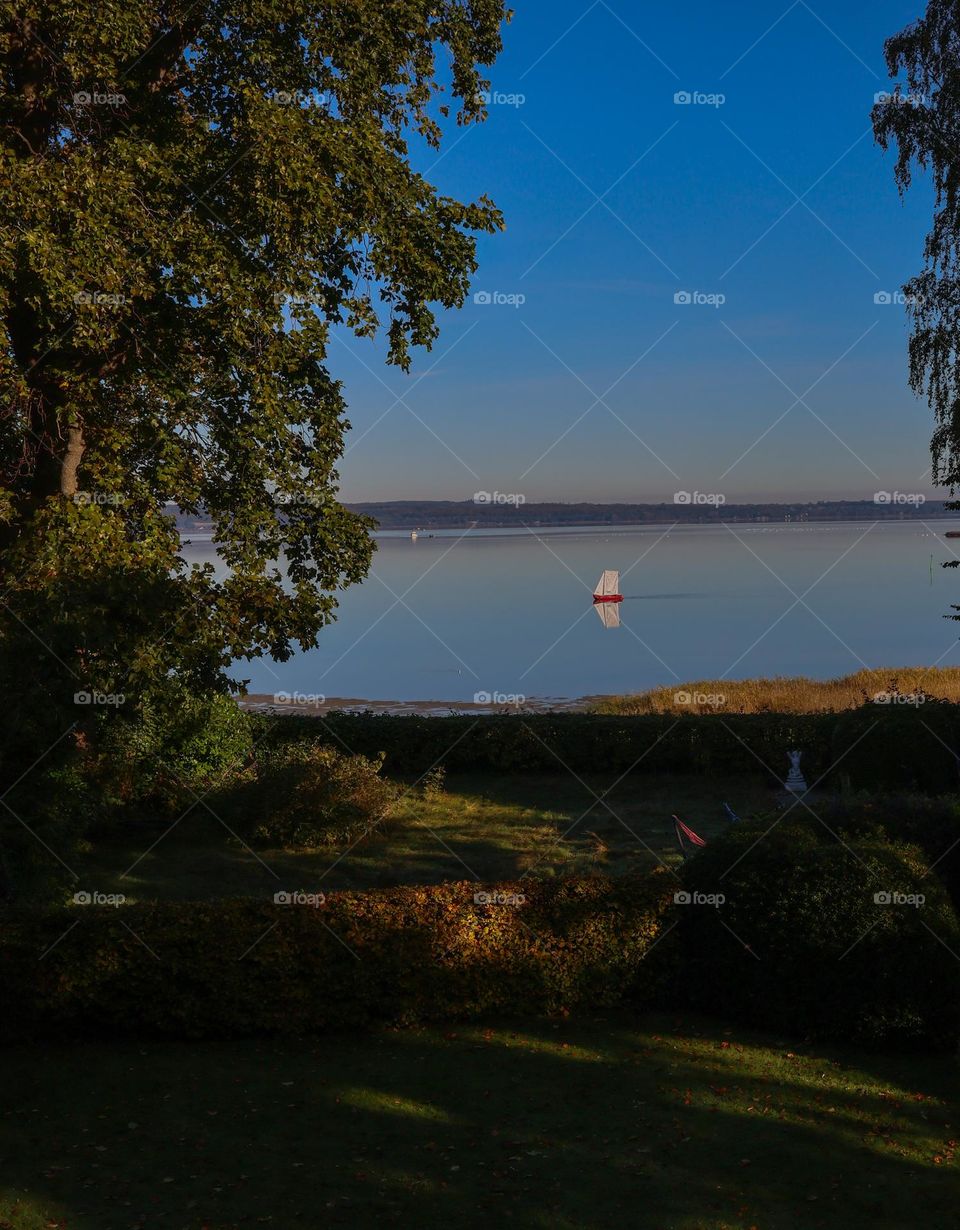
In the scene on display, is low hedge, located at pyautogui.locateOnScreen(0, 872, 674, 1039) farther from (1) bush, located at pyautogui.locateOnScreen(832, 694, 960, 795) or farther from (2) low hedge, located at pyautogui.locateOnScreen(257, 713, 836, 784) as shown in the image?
(2) low hedge, located at pyautogui.locateOnScreen(257, 713, 836, 784)

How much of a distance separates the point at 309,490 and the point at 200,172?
5.11 meters

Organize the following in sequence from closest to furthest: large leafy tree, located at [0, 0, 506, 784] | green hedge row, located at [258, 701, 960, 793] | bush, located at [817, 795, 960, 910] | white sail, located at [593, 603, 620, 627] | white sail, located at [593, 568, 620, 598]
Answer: bush, located at [817, 795, 960, 910], large leafy tree, located at [0, 0, 506, 784], green hedge row, located at [258, 701, 960, 793], white sail, located at [593, 568, 620, 598], white sail, located at [593, 603, 620, 627]

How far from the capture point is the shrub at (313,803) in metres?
17.8

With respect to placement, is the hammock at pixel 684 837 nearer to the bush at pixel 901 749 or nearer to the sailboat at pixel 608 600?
the bush at pixel 901 749

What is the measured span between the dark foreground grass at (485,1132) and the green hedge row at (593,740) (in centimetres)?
1161

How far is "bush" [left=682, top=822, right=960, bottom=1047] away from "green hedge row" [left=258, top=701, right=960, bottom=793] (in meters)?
10.4

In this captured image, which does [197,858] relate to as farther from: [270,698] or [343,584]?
[270,698]

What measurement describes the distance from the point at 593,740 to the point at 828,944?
41.5 ft

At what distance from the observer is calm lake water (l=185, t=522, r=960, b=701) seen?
Answer: 50.1 meters

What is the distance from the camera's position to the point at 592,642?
63250 mm

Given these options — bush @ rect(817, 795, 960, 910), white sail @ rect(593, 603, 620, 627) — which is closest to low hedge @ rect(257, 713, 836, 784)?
bush @ rect(817, 795, 960, 910)

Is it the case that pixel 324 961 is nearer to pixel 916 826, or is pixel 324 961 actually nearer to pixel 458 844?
pixel 916 826

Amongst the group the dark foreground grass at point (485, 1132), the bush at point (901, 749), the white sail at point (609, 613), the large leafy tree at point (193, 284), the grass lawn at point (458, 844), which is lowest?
the dark foreground grass at point (485, 1132)

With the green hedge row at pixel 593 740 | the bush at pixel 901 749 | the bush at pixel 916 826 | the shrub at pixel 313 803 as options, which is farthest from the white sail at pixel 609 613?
the bush at pixel 916 826
